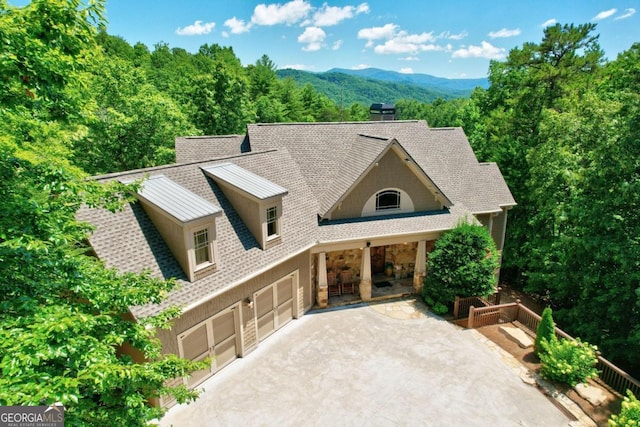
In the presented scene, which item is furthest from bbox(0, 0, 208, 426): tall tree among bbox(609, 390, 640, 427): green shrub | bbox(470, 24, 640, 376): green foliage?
bbox(470, 24, 640, 376): green foliage

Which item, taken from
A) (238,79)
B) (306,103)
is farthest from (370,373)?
(306,103)

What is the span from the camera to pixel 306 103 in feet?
261

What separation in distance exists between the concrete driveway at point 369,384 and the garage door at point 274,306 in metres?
0.39

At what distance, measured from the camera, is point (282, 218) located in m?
15.0

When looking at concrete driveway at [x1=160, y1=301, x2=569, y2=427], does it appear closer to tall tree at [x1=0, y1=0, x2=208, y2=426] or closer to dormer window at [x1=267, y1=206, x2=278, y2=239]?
→ dormer window at [x1=267, y1=206, x2=278, y2=239]

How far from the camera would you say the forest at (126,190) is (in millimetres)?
5336

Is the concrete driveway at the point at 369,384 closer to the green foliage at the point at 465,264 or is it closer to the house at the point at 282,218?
the house at the point at 282,218

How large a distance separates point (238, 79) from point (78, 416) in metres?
37.6

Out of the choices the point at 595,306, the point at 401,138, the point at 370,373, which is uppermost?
the point at 401,138

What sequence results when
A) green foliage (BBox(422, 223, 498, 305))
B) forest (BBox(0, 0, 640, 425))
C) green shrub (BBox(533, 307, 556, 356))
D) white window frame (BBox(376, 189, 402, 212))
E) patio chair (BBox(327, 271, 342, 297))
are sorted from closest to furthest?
forest (BBox(0, 0, 640, 425)), green shrub (BBox(533, 307, 556, 356)), green foliage (BBox(422, 223, 498, 305)), white window frame (BBox(376, 189, 402, 212)), patio chair (BBox(327, 271, 342, 297))

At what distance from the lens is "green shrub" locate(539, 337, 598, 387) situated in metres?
11.9

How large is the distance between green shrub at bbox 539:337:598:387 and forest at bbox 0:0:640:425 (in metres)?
1.88

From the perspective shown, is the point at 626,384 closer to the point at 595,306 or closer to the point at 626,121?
the point at 595,306

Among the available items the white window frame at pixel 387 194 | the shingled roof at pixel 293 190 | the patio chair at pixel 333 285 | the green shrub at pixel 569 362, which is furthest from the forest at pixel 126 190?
the patio chair at pixel 333 285
